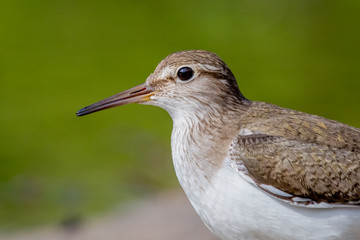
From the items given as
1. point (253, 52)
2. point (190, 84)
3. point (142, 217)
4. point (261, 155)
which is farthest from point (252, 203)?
point (253, 52)

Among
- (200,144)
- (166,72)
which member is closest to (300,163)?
(200,144)

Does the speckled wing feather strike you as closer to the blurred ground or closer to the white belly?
the white belly

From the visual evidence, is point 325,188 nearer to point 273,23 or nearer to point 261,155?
point 261,155

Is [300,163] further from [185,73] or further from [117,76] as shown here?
[117,76]

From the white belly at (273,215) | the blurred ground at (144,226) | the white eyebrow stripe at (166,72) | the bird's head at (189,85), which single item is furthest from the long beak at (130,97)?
the blurred ground at (144,226)

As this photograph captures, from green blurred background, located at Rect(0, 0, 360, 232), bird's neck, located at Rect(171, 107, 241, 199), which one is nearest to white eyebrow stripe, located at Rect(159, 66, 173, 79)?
bird's neck, located at Rect(171, 107, 241, 199)

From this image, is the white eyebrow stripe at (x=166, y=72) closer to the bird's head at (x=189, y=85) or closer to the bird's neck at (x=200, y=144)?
the bird's head at (x=189, y=85)
